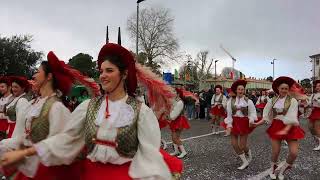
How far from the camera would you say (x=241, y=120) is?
9.67 meters

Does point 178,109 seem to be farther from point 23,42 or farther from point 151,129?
point 23,42

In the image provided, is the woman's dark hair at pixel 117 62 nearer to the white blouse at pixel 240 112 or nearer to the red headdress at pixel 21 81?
the red headdress at pixel 21 81

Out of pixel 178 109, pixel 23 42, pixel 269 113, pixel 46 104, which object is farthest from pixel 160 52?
pixel 46 104

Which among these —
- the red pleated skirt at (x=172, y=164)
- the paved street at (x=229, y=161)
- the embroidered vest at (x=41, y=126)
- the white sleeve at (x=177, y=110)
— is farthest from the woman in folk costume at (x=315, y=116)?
the embroidered vest at (x=41, y=126)

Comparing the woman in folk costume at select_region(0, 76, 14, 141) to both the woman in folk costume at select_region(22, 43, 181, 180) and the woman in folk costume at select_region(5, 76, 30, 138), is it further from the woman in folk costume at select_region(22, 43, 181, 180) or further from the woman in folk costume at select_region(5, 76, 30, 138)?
the woman in folk costume at select_region(22, 43, 181, 180)

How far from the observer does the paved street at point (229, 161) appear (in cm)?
855

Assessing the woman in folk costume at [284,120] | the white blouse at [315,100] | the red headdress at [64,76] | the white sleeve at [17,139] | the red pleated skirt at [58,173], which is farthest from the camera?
the white blouse at [315,100]

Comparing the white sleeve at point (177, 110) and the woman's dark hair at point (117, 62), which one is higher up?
the woman's dark hair at point (117, 62)

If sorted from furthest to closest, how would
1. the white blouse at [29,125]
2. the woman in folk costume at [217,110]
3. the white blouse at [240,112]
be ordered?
the woman in folk costume at [217,110], the white blouse at [240,112], the white blouse at [29,125]

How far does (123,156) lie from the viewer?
142 inches

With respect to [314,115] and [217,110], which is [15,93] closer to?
[314,115]

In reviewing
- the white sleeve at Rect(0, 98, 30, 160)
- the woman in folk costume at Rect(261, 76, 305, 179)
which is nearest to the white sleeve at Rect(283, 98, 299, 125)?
the woman in folk costume at Rect(261, 76, 305, 179)

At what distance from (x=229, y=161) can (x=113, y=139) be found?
686 cm

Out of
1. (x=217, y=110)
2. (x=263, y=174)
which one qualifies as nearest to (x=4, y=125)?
(x=263, y=174)
